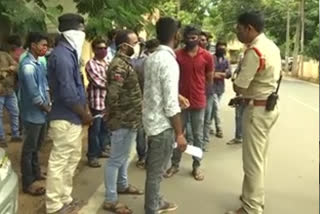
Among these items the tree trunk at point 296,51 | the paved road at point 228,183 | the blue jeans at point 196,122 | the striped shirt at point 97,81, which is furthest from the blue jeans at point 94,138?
the tree trunk at point 296,51

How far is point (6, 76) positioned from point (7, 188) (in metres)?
3.93

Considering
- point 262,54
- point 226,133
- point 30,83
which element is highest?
point 262,54

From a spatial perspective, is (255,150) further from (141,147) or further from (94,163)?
(94,163)

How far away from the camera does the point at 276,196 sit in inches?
227

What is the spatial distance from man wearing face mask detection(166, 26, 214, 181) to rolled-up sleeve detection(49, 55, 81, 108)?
6.83ft

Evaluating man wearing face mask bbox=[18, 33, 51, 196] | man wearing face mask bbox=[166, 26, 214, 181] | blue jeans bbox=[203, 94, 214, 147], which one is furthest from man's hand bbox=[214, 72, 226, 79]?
man wearing face mask bbox=[18, 33, 51, 196]

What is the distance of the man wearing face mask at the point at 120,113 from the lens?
5.03 m

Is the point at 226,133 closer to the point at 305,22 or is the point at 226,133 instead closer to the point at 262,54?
the point at 262,54

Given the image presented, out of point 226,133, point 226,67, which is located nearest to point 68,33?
point 226,67

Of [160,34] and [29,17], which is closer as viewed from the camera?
[29,17]

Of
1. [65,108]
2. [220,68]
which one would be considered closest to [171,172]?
[65,108]

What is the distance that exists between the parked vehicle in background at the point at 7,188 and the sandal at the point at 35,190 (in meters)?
1.38

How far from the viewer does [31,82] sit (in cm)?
534

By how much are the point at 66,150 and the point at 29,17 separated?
159 cm
